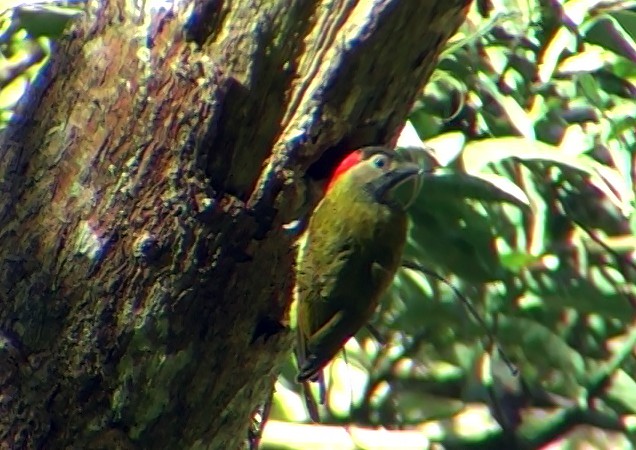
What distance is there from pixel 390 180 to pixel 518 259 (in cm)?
82

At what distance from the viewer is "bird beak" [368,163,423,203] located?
77cm

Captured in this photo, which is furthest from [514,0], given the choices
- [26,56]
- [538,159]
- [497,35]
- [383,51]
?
[383,51]

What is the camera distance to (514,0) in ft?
5.51

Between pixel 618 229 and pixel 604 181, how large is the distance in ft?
0.48

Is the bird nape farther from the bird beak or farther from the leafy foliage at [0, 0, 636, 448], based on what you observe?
the leafy foliage at [0, 0, 636, 448]

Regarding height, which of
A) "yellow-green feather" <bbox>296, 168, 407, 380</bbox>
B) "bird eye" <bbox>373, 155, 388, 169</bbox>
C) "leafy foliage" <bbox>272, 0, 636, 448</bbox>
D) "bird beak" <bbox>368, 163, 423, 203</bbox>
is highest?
"bird eye" <bbox>373, 155, 388, 169</bbox>

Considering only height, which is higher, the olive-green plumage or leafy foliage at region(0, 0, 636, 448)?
the olive-green plumage

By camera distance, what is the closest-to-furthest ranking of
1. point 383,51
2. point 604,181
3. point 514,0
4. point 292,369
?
point 383,51 < point 292,369 < point 604,181 < point 514,0

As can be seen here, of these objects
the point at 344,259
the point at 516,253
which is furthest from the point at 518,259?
the point at 344,259

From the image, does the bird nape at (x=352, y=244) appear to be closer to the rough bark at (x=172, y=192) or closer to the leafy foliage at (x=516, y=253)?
the rough bark at (x=172, y=192)

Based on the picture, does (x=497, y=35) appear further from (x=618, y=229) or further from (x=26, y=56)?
(x=26, y=56)

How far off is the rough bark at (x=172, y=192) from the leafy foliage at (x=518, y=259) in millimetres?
687

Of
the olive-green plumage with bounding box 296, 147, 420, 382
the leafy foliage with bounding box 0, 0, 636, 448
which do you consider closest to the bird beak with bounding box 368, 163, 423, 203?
the olive-green plumage with bounding box 296, 147, 420, 382

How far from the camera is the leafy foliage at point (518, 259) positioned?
1.56m
